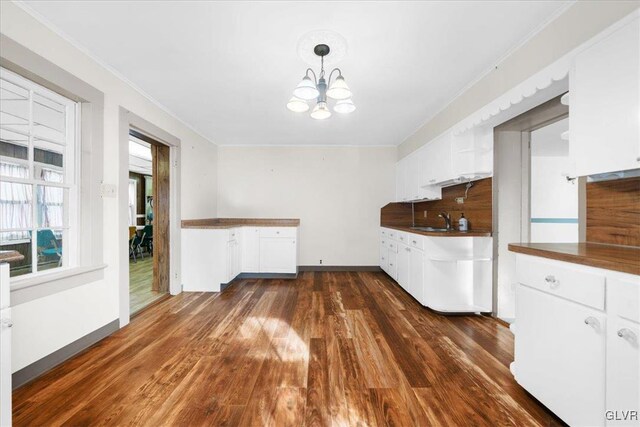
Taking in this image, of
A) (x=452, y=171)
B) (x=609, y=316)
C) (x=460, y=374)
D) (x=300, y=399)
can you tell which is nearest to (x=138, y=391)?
(x=300, y=399)

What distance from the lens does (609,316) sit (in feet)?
3.59

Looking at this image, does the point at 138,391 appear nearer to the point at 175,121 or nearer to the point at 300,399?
the point at 300,399

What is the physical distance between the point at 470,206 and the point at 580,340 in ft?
7.06

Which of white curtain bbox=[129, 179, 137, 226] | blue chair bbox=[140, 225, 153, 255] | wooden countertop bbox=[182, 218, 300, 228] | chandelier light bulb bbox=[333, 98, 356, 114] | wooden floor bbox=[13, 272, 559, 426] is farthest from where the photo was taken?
white curtain bbox=[129, 179, 137, 226]

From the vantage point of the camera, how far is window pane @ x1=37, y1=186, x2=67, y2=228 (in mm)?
1927

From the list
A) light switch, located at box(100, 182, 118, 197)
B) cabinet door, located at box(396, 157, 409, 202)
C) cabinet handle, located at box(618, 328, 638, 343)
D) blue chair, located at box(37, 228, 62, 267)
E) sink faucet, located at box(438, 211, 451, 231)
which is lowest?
cabinet handle, located at box(618, 328, 638, 343)

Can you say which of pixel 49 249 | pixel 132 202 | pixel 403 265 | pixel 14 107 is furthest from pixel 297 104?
pixel 132 202

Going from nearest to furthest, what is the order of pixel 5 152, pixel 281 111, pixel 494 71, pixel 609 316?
pixel 609 316
pixel 5 152
pixel 494 71
pixel 281 111

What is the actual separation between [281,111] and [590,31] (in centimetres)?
283

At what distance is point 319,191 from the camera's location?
505 centimetres

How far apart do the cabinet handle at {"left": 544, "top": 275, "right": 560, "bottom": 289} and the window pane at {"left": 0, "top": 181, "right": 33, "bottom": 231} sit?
330 cm

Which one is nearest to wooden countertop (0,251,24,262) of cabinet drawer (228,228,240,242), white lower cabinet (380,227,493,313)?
cabinet drawer (228,228,240,242)

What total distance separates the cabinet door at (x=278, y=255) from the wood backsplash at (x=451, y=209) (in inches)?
73.1

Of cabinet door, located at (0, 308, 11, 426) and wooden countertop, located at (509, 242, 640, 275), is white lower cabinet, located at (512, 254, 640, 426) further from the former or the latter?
cabinet door, located at (0, 308, 11, 426)
